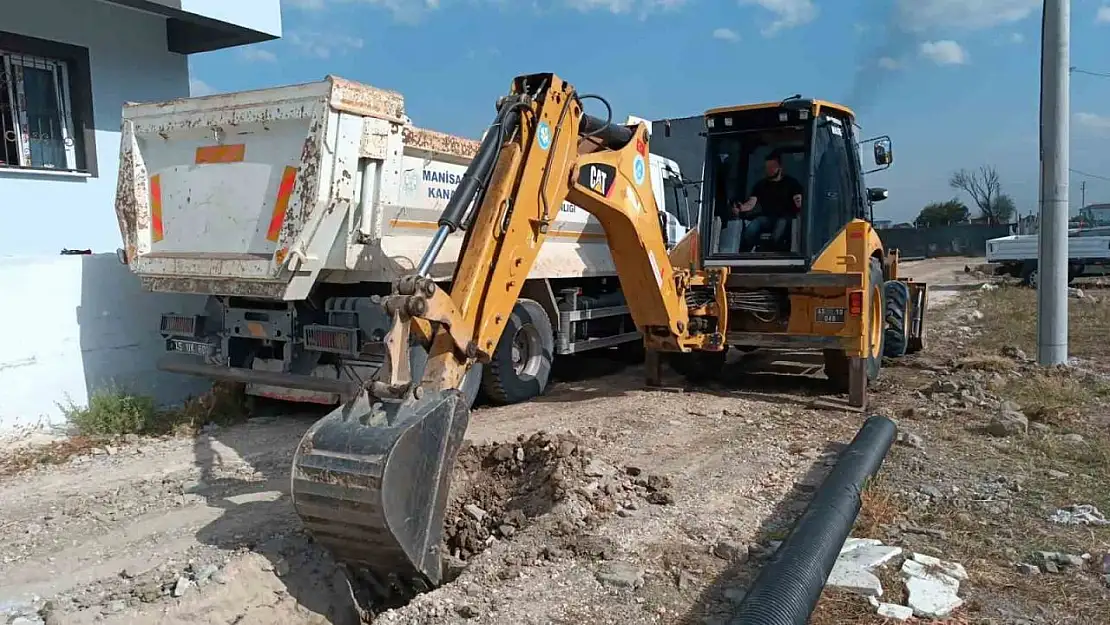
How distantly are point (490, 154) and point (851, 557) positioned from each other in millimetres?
2802

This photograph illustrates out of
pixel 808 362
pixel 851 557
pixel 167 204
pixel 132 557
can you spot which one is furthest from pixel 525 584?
pixel 808 362

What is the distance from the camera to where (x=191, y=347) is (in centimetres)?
725

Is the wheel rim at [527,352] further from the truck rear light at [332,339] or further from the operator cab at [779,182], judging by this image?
the truck rear light at [332,339]

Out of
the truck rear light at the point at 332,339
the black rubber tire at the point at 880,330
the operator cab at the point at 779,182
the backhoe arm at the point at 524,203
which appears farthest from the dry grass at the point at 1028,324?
the truck rear light at the point at 332,339

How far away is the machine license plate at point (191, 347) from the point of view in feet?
23.5

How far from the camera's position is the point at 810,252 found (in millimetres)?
7766

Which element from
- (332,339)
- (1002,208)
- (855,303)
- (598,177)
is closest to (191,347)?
(332,339)

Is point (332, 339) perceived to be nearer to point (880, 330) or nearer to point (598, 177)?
point (598, 177)

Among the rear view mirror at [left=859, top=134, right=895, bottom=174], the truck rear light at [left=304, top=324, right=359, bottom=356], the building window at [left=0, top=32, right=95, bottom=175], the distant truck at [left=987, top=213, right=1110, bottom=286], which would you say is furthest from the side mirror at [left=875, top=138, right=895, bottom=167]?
the distant truck at [left=987, top=213, right=1110, bottom=286]

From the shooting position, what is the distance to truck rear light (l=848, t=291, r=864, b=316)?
24.2 ft

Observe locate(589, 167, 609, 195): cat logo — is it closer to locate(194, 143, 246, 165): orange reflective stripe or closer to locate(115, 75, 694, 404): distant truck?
locate(115, 75, 694, 404): distant truck

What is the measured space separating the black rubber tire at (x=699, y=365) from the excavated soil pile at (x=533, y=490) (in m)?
3.34

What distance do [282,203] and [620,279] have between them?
270 cm

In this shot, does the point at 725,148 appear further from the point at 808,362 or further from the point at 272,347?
the point at 272,347
